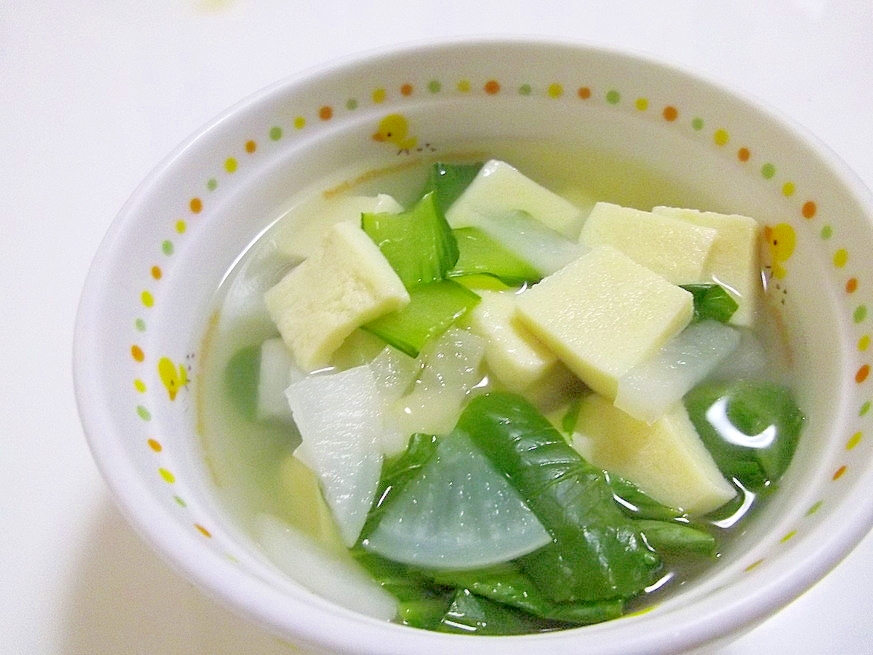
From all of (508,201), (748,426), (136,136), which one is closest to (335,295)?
(508,201)

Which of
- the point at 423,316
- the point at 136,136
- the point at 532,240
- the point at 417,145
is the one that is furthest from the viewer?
the point at 136,136

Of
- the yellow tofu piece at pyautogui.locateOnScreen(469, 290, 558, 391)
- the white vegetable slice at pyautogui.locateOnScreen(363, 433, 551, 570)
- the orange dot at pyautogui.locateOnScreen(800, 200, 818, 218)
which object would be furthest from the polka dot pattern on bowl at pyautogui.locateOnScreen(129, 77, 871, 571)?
the yellow tofu piece at pyautogui.locateOnScreen(469, 290, 558, 391)

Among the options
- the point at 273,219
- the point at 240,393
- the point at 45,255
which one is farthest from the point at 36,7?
the point at 240,393

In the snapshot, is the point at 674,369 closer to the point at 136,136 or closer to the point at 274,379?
the point at 274,379

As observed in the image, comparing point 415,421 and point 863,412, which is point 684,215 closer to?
point 863,412

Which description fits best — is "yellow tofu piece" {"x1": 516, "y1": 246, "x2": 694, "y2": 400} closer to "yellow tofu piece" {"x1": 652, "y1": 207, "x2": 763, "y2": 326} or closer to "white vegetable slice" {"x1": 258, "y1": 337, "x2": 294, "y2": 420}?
"yellow tofu piece" {"x1": 652, "y1": 207, "x2": 763, "y2": 326}

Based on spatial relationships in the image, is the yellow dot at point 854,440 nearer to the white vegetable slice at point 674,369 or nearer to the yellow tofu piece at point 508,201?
the white vegetable slice at point 674,369

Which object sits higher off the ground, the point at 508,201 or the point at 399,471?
the point at 508,201
